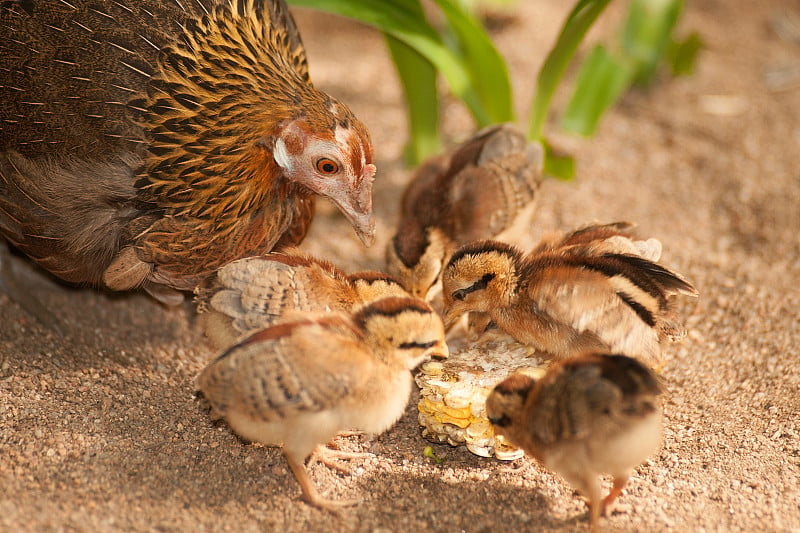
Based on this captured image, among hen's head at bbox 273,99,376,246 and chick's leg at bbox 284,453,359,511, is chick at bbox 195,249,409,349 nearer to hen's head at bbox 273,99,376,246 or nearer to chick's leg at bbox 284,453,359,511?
hen's head at bbox 273,99,376,246

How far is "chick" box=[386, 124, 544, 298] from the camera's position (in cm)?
339

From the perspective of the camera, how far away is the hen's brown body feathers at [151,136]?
9.14 ft

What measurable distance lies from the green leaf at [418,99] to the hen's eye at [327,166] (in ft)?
4.01

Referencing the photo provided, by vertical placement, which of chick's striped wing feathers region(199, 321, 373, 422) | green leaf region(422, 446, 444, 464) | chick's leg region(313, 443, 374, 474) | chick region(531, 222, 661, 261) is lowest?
chick's leg region(313, 443, 374, 474)

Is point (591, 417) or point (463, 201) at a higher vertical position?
point (463, 201)

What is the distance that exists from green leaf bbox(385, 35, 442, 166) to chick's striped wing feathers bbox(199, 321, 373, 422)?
6.48ft

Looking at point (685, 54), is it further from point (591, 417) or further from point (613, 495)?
point (591, 417)

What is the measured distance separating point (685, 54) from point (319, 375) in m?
4.04

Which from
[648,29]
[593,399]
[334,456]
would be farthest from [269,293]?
[648,29]

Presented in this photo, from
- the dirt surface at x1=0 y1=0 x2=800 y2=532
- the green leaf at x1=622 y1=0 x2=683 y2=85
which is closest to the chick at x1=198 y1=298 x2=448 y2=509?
the dirt surface at x1=0 y1=0 x2=800 y2=532

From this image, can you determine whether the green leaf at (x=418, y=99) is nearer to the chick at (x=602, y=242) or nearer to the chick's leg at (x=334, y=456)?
the chick at (x=602, y=242)

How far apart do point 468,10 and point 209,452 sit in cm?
269

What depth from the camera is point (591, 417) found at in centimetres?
225

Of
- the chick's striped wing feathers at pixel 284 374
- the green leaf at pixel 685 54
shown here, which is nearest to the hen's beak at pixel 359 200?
the chick's striped wing feathers at pixel 284 374
